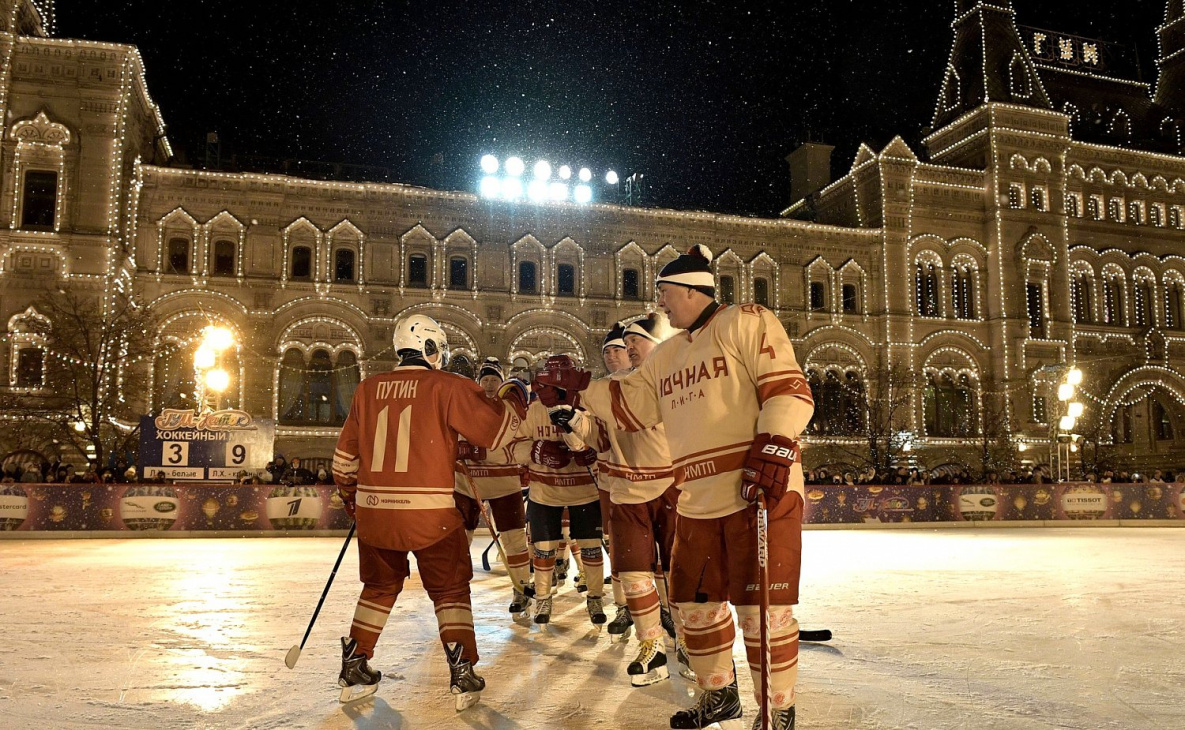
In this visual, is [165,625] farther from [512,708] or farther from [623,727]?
[623,727]

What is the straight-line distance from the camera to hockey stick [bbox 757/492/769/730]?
4074 millimetres

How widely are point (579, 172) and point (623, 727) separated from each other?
1412 inches

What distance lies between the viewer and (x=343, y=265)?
34812 millimetres

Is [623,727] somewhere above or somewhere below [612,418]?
below

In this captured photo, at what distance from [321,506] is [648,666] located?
16283 mm

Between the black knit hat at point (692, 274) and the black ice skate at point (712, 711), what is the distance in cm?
200

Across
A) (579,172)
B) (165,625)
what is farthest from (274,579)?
(579,172)

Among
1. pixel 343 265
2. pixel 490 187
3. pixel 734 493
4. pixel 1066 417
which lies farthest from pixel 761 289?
pixel 734 493

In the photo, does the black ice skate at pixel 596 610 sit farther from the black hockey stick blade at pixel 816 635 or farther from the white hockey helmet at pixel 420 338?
the white hockey helmet at pixel 420 338

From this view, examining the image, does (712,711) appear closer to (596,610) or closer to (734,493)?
(734,493)

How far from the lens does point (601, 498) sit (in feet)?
24.6

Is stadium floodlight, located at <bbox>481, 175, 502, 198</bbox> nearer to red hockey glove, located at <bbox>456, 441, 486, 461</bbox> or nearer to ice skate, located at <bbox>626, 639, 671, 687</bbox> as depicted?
red hockey glove, located at <bbox>456, 441, 486, 461</bbox>

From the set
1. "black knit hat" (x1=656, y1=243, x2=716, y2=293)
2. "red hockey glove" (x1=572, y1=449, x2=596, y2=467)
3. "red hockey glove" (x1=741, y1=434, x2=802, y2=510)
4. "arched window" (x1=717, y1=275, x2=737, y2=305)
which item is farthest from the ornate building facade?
"red hockey glove" (x1=741, y1=434, x2=802, y2=510)

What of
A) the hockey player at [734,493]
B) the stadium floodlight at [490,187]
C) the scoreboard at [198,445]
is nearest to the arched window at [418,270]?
the stadium floodlight at [490,187]
